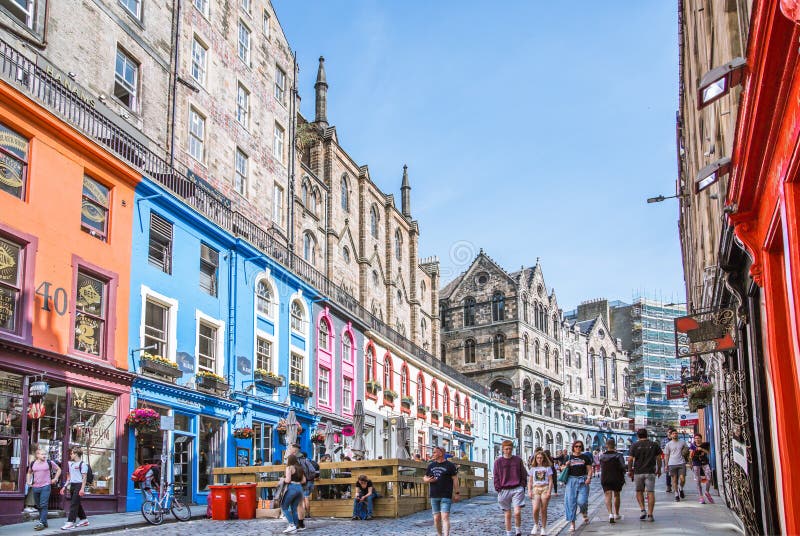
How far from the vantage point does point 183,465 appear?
2183 centimetres

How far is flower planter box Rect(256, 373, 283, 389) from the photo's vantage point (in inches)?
1010

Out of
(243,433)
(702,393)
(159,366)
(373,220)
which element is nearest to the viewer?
(159,366)

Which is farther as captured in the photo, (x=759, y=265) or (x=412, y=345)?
(x=412, y=345)

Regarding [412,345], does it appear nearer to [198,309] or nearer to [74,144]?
[198,309]

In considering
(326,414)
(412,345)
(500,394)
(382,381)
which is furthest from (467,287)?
(326,414)

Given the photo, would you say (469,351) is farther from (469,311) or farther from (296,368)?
(296,368)

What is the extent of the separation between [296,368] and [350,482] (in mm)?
10925

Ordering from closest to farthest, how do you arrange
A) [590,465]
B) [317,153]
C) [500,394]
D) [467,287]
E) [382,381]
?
1. [590,465]
2. [382,381]
3. [317,153]
4. [500,394]
5. [467,287]

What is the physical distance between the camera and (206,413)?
75.0 ft

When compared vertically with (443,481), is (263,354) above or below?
above

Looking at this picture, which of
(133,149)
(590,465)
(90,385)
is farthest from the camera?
(133,149)

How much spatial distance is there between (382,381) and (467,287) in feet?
105

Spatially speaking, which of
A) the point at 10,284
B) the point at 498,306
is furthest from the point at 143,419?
the point at 498,306

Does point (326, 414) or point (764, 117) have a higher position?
point (764, 117)
